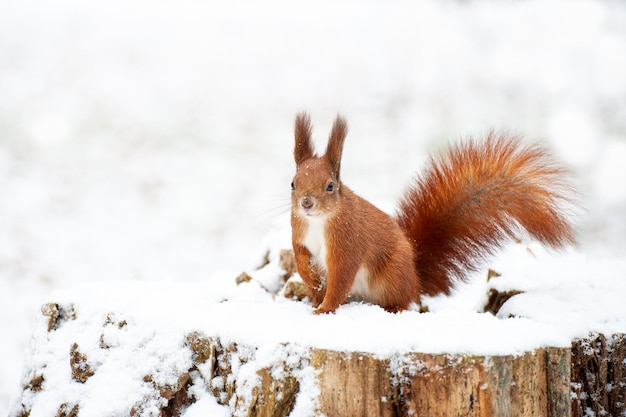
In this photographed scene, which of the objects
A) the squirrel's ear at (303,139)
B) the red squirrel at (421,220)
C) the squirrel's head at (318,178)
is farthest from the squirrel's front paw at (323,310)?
the squirrel's ear at (303,139)

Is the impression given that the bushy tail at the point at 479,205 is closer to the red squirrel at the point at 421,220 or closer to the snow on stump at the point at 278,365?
the red squirrel at the point at 421,220

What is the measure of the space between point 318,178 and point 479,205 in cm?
49

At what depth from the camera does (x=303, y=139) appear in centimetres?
157

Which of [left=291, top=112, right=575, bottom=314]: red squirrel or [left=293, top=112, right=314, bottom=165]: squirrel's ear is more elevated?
[left=293, top=112, right=314, bottom=165]: squirrel's ear

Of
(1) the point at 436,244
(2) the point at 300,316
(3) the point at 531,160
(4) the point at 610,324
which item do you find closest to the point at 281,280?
(1) the point at 436,244

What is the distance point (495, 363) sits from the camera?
115 cm

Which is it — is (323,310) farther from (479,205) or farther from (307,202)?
(479,205)

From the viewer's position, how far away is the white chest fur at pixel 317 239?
148 centimetres

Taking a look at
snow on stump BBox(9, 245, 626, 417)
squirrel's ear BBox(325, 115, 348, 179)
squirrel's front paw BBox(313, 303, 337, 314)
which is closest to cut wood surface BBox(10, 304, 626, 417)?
snow on stump BBox(9, 245, 626, 417)

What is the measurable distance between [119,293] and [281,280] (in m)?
0.65

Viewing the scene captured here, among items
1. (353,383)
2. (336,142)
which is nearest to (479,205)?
(336,142)

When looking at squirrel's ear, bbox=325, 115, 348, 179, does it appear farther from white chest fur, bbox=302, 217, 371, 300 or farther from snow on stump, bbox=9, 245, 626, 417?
snow on stump, bbox=9, 245, 626, 417

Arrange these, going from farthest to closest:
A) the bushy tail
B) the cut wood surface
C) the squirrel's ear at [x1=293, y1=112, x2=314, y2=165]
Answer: the bushy tail, the squirrel's ear at [x1=293, y1=112, x2=314, y2=165], the cut wood surface

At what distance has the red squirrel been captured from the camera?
4.84 ft
